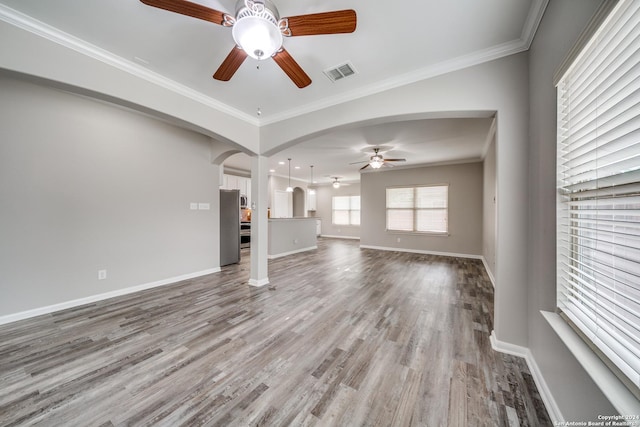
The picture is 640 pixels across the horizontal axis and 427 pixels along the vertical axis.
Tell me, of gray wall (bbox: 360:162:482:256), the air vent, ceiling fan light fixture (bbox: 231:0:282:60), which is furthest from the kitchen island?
ceiling fan light fixture (bbox: 231:0:282:60)

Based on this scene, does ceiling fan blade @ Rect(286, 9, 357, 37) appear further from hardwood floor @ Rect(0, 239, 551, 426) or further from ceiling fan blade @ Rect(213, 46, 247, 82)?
hardwood floor @ Rect(0, 239, 551, 426)

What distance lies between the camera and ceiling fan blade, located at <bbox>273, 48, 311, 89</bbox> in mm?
1640

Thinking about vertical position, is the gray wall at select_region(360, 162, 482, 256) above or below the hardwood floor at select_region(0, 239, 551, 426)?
above

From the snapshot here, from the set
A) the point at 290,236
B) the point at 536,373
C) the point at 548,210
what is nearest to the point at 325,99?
the point at 548,210

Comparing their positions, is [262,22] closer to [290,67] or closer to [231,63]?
[290,67]

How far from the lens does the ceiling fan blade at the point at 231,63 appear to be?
1636mm

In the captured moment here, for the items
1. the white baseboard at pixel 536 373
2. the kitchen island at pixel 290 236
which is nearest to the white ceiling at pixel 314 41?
the white baseboard at pixel 536 373

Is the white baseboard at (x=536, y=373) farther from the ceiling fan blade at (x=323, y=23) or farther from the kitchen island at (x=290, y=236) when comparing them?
the kitchen island at (x=290, y=236)

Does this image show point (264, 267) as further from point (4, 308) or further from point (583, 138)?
point (583, 138)

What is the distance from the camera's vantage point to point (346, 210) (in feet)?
33.7

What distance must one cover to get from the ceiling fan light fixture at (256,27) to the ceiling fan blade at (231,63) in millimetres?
225

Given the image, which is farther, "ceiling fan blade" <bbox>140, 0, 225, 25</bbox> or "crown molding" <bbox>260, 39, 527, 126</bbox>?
"crown molding" <bbox>260, 39, 527, 126</bbox>

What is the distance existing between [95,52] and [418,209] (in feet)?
24.2

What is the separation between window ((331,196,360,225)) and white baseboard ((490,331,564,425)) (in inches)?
315
